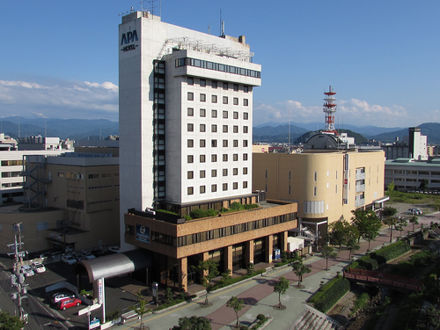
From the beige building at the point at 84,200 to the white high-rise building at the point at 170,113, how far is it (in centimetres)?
1379

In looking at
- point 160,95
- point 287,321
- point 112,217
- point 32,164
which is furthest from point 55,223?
point 287,321

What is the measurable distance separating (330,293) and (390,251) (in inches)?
1072

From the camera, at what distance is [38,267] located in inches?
2498

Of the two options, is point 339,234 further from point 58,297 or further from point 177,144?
point 58,297

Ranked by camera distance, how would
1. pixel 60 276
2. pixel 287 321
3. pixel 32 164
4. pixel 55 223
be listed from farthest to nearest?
pixel 32 164
pixel 55 223
pixel 60 276
pixel 287 321

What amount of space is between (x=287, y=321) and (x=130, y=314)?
18643 mm

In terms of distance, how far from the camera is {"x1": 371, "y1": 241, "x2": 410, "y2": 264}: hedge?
70250mm

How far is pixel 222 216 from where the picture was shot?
2313 inches

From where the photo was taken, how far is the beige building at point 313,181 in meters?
78.9

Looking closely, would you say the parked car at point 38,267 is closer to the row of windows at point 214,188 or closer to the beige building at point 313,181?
the row of windows at point 214,188

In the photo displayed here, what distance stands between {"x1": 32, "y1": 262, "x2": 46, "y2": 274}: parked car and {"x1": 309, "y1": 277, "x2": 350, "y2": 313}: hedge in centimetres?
4024

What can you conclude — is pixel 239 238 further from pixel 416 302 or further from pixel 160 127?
pixel 416 302

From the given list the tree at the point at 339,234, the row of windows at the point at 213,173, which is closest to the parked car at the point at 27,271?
the row of windows at the point at 213,173

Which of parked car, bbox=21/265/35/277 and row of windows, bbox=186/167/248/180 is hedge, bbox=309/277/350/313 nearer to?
row of windows, bbox=186/167/248/180
